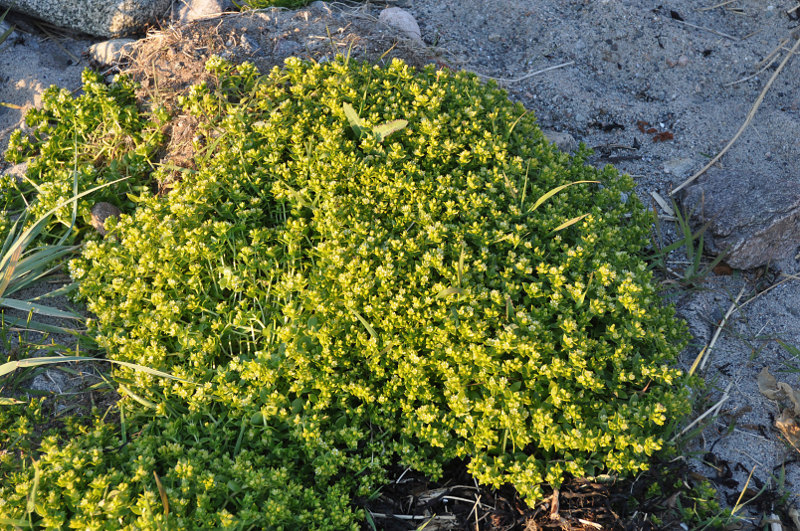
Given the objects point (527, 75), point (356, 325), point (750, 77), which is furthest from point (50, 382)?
point (750, 77)

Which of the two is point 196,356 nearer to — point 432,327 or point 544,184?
point 432,327

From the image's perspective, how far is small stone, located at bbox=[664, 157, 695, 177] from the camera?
4.23 metres

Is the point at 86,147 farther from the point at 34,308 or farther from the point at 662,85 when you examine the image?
the point at 662,85

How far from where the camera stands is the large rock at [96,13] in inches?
191

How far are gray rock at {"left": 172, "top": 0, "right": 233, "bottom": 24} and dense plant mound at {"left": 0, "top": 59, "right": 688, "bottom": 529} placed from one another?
180 centimetres

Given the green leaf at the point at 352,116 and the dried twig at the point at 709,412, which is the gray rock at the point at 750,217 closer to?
the dried twig at the point at 709,412

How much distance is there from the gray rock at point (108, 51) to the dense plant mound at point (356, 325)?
1666mm

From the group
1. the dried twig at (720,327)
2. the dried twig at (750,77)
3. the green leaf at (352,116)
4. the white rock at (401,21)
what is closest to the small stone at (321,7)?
the white rock at (401,21)

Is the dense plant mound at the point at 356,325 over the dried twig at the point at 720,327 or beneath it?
over

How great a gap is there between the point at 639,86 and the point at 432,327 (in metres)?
3.14

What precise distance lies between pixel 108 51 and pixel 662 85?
4.31 meters

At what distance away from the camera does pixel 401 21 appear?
4.79m

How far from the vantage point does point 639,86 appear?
188 inches

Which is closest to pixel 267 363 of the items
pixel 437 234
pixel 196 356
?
pixel 196 356
